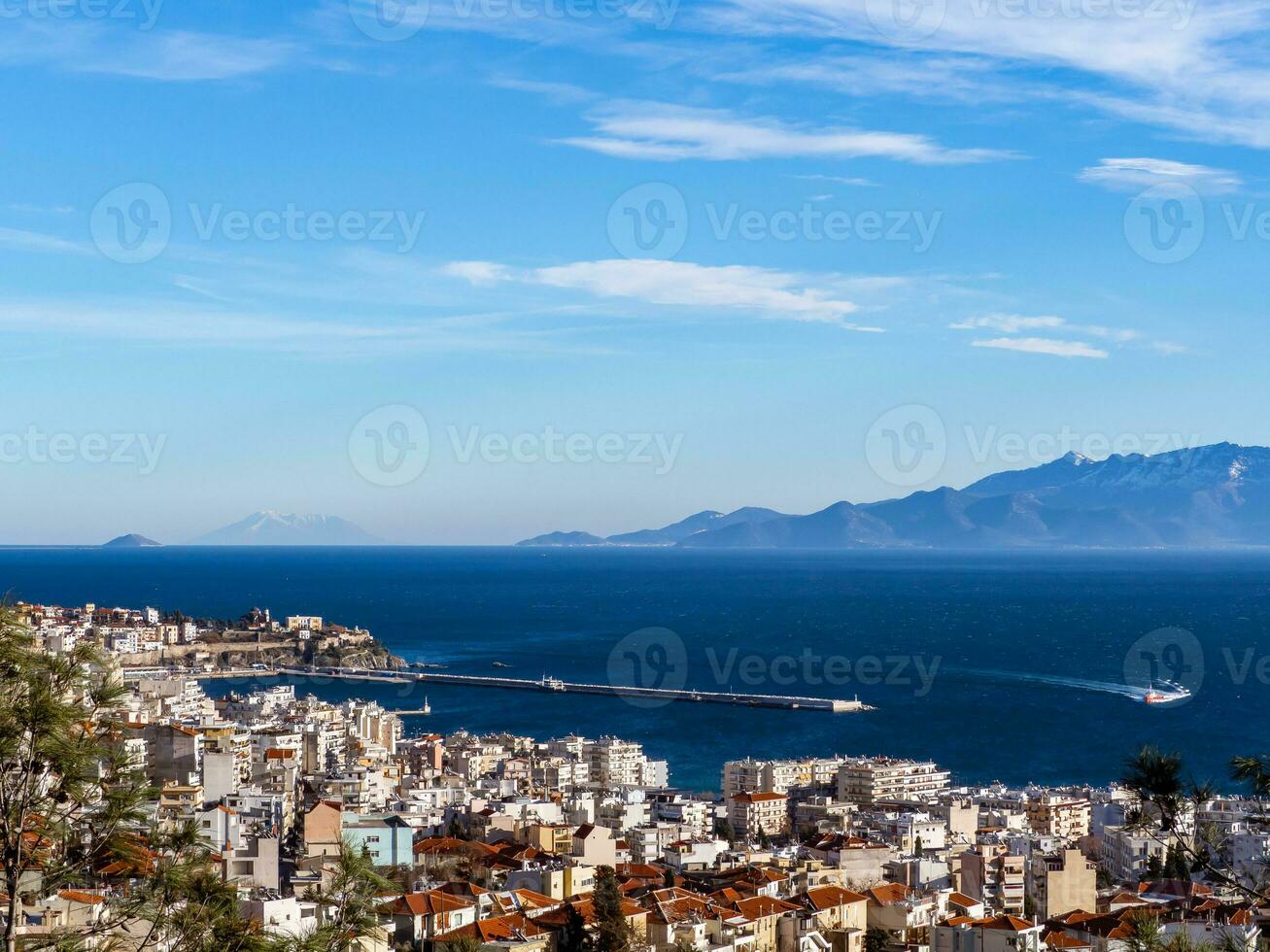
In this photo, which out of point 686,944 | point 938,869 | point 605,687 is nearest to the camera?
point 686,944

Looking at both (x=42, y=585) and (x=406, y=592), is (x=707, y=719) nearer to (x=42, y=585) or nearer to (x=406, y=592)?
(x=406, y=592)

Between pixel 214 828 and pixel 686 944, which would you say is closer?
pixel 686 944

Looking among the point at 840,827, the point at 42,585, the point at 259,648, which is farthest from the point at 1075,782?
the point at 42,585

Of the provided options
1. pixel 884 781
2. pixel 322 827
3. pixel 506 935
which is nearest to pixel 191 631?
pixel 884 781

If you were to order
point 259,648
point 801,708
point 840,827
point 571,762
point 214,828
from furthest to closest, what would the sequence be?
point 259,648 < point 801,708 < point 571,762 < point 840,827 < point 214,828

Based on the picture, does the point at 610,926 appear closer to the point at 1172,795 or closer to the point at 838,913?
the point at 838,913

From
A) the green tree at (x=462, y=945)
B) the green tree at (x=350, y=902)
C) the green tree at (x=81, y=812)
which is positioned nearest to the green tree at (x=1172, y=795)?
the green tree at (x=350, y=902)
